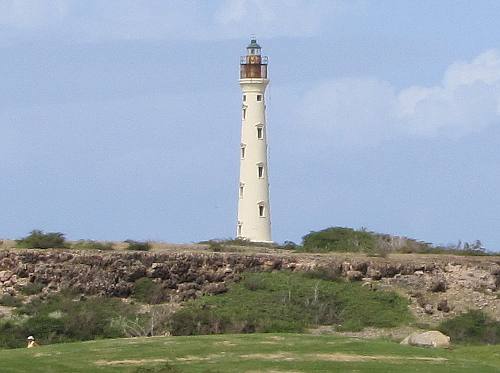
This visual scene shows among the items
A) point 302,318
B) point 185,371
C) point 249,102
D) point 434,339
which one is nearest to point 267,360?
point 185,371

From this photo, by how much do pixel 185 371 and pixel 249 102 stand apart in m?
43.9

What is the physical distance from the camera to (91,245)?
6106 cm

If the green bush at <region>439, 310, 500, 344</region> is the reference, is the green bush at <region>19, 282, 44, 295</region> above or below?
above

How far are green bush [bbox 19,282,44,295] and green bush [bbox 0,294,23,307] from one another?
3.50ft

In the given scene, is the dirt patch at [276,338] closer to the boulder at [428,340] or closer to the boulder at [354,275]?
the boulder at [428,340]

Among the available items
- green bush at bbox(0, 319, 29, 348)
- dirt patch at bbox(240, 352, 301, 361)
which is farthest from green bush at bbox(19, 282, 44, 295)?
dirt patch at bbox(240, 352, 301, 361)

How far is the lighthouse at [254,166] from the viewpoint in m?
70.9

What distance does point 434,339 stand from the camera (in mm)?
36031

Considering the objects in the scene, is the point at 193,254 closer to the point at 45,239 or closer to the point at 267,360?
the point at 45,239

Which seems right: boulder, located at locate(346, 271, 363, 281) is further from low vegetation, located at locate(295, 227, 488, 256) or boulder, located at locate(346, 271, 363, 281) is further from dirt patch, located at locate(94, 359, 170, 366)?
dirt patch, located at locate(94, 359, 170, 366)

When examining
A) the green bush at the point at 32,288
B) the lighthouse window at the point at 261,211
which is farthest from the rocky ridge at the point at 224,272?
the lighthouse window at the point at 261,211

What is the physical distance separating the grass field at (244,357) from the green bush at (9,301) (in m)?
19.6

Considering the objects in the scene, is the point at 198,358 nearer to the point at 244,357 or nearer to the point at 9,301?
the point at 244,357

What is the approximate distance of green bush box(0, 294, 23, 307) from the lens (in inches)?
2060
